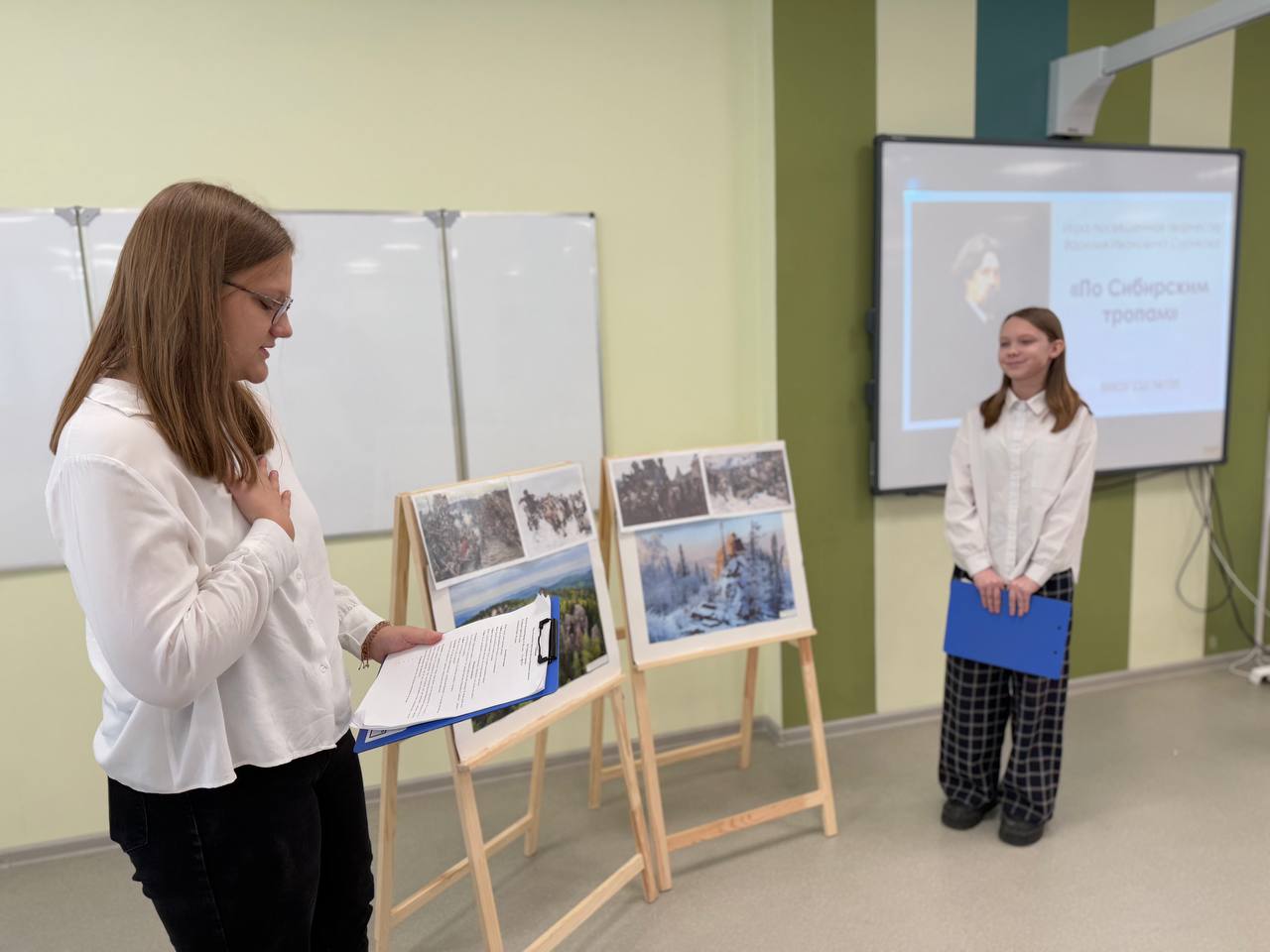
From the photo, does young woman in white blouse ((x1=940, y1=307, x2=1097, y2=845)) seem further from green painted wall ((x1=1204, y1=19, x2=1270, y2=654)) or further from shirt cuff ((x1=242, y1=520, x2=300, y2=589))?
shirt cuff ((x1=242, y1=520, x2=300, y2=589))

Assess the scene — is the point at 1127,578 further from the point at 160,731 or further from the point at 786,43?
the point at 160,731

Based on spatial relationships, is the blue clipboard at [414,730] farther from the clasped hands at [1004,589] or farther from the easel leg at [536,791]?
the clasped hands at [1004,589]

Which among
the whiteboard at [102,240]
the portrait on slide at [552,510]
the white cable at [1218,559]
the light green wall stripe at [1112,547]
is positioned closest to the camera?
the portrait on slide at [552,510]

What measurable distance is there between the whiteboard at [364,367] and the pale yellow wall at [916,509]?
1.72 meters

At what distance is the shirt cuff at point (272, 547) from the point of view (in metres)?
1.13

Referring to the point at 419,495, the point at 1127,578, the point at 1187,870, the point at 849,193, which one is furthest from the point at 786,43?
the point at 1187,870

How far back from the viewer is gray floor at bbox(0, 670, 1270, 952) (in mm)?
2199

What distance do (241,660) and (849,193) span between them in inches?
103

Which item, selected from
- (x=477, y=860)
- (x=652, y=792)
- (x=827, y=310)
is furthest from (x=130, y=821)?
(x=827, y=310)

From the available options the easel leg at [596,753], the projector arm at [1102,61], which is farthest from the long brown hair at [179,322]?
the projector arm at [1102,61]

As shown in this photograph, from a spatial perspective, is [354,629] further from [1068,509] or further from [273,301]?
[1068,509]

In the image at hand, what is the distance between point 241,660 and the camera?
3.90 feet

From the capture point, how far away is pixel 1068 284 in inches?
131

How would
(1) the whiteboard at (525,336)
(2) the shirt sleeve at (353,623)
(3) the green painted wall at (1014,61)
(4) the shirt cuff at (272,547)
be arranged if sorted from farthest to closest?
(3) the green painted wall at (1014,61)
(1) the whiteboard at (525,336)
(2) the shirt sleeve at (353,623)
(4) the shirt cuff at (272,547)
